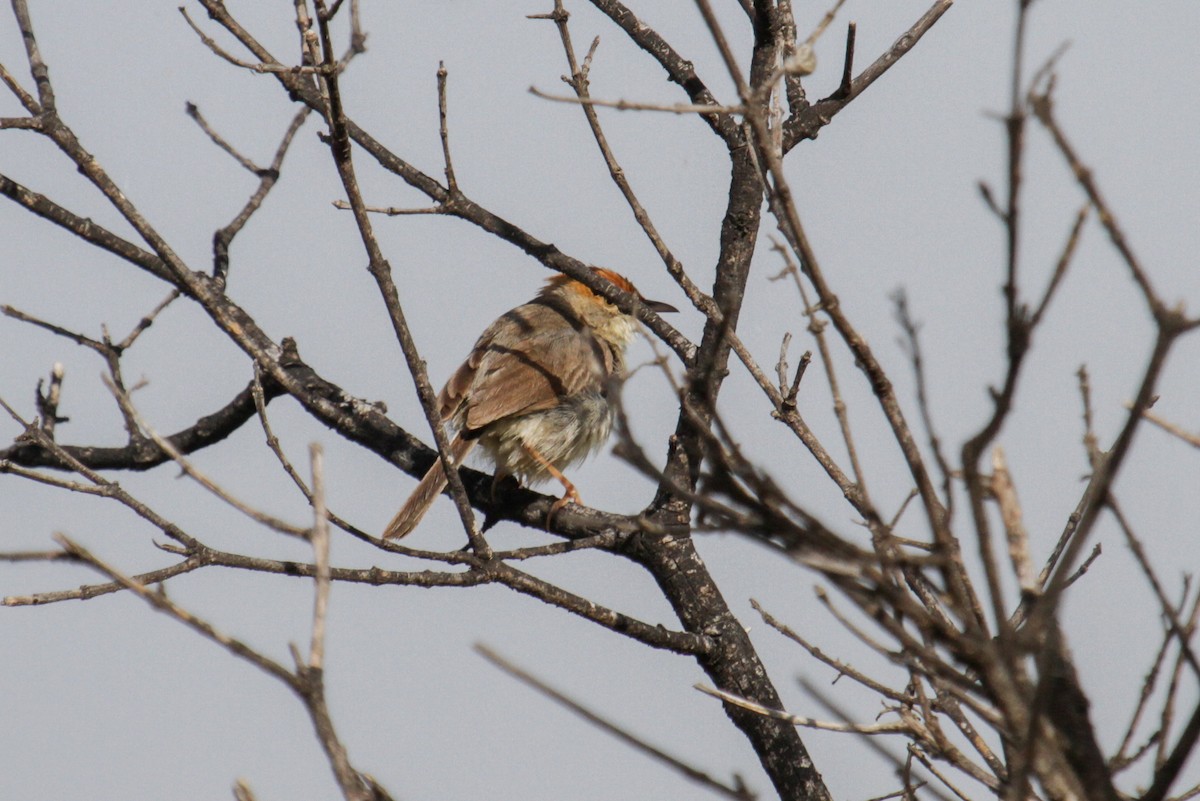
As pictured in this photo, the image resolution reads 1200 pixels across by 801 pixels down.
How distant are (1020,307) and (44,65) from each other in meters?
3.60

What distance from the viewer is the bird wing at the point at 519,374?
5895 mm

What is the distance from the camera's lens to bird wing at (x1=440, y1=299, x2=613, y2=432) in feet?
19.3

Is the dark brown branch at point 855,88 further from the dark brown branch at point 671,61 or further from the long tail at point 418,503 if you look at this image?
the long tail at point 418,503

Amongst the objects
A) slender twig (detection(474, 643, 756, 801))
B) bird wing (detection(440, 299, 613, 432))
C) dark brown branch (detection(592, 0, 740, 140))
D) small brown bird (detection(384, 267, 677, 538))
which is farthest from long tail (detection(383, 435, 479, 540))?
slender twig (detection(474, 643, 756, 801))

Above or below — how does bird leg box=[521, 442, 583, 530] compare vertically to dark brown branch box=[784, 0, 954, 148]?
below

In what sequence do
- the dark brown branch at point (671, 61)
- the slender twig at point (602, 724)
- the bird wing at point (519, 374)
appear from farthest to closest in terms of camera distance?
the bird wing at point (519, 374)
the dark brown branch at point (671, 61)
the slender twig at point (602, 724)

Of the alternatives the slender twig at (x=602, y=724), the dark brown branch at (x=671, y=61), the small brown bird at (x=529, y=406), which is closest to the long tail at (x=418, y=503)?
the small brown bird at (x=529, y=406)

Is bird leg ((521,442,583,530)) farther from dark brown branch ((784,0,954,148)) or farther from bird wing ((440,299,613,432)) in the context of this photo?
dark brown branch ((784,0,954,148))

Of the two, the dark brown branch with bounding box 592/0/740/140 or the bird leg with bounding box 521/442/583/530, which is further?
the bird leg with bounding box 521/442/583/530

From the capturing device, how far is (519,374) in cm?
608

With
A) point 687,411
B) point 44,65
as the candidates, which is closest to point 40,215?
point 44,65

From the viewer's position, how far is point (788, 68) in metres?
2.14

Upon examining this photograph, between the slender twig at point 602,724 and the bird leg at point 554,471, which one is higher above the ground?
the bird leg at point 554,471

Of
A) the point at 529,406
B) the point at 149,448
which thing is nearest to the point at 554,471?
the point at 529,406
